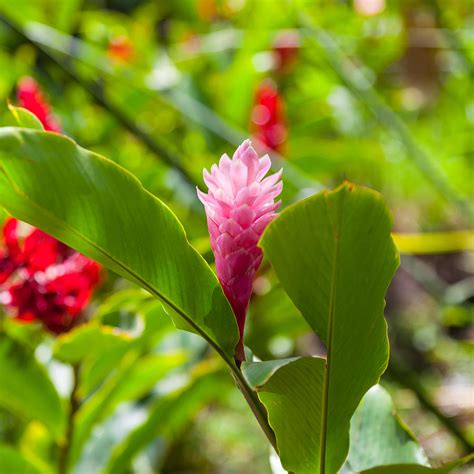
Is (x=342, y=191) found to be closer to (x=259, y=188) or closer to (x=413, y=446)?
(x=259, y=188)

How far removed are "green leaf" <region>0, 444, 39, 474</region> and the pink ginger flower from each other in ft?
1.59

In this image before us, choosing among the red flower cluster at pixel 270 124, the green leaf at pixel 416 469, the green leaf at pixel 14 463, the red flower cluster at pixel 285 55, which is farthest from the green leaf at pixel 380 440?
the red flower cluster at pixel 285 55

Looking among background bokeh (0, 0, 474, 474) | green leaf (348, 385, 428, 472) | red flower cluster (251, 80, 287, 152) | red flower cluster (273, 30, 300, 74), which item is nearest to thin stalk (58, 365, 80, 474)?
background bokeh (0, 0, 474, 474)

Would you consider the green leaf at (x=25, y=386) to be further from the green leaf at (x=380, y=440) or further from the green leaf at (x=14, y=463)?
the green leaf at (x=380, y=440)

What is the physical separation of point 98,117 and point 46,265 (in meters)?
1.12

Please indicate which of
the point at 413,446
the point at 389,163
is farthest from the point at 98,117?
the point at 413,446

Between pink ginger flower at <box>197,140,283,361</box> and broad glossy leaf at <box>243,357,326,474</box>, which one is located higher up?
pink ginger flower at <box>197,140,283,361</box>

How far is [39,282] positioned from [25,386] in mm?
123

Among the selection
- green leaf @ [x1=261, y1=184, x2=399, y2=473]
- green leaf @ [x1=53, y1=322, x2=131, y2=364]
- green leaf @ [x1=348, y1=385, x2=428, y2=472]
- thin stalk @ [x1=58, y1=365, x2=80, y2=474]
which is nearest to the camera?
green leaf @ [x1=261, y1=184, x2=399, y2=473]

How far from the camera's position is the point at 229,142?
1229 mm

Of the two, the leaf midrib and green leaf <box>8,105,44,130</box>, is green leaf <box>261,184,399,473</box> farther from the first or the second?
green leaf <box>8,105,44,130</box>

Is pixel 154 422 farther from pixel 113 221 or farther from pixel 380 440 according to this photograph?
pixel 113 221

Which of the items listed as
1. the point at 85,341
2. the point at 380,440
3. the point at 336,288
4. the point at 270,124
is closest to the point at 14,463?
the point at 85,341

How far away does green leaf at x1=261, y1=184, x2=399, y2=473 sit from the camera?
13.8 inches
